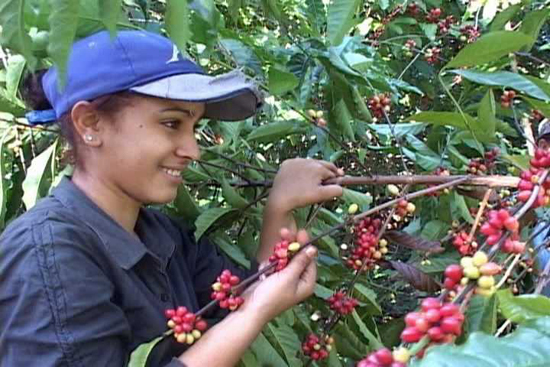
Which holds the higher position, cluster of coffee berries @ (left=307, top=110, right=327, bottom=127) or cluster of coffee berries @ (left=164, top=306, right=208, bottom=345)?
cluster of coffee berries @ (left=307, top=110, right=327, bottom=127)

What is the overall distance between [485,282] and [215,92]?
720 millimetres

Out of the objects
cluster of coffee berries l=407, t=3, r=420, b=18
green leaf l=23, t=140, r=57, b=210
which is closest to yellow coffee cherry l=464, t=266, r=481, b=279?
green leaf l=23, t=140, r=57, b=210

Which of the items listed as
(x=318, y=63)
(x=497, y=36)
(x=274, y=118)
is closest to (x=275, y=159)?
(x=274, y=118)

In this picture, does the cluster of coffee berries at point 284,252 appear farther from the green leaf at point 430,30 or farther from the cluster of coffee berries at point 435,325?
the green leaf at point 430,30

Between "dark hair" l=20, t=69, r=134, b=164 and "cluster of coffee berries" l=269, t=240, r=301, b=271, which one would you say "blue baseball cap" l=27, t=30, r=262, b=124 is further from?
"cluster of coffee berries" l=269, t=240, r=301, b=271

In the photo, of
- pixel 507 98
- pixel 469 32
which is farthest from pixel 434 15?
pixel 507 98

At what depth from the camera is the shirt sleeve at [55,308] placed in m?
1.03

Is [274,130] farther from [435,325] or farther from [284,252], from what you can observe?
[435,325]

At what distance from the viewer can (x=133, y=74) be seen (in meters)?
1.19

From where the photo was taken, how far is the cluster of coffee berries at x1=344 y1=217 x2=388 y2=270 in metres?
1.22

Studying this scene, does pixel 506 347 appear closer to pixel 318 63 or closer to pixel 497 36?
pixel 497 36

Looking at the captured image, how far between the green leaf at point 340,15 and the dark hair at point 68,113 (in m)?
0.35

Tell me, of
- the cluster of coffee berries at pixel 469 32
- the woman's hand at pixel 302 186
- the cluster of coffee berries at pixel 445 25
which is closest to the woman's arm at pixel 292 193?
the woman's hand at pixel 302 186

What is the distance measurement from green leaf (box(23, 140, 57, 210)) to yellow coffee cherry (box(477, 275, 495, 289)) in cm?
106
